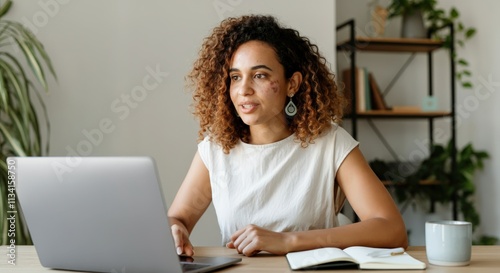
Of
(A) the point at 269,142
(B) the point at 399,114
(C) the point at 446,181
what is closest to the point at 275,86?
(A) the point at 269,142

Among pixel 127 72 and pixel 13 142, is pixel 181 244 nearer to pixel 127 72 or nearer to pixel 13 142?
pixel 13 142

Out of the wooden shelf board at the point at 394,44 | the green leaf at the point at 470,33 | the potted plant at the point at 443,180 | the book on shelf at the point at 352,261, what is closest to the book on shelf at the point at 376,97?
the wooden shelf board at the point at 394,44

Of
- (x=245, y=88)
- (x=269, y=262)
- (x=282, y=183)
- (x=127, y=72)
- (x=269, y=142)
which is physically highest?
(x=127, y=72)

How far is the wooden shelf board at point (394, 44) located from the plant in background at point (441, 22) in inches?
3.5

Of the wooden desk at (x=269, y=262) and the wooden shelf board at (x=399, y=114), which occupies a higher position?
the wooden shelf board at (x=399, y=114)

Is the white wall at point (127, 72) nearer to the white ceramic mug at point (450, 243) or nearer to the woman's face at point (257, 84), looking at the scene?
the woman's face at point (257, 84)

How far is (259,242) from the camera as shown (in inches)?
55.4

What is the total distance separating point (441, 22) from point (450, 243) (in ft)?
9.98

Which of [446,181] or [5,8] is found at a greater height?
[5,8]

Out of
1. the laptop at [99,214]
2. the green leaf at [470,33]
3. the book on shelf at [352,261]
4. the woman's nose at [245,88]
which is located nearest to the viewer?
the laptop at [99,214]

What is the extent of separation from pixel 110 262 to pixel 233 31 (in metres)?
0.90

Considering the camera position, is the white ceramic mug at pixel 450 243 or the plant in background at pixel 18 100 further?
the plant in background at pixel 18 100

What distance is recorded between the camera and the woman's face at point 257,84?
1.76 metres

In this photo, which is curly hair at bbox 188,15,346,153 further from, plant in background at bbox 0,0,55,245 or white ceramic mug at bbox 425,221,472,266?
plant in background at bbox 0,0,55,245
